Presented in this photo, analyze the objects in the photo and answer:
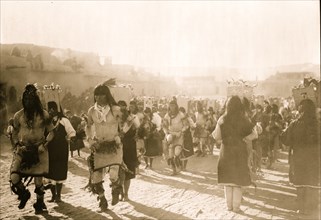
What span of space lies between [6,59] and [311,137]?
9609 mm

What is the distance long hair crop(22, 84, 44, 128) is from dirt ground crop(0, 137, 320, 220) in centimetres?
156

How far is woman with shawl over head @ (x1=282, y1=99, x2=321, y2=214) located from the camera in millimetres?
6609

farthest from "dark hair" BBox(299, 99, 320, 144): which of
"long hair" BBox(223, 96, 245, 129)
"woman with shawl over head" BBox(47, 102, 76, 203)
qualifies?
"woman with shawl over head" BBox(47, 102, 76, 203)

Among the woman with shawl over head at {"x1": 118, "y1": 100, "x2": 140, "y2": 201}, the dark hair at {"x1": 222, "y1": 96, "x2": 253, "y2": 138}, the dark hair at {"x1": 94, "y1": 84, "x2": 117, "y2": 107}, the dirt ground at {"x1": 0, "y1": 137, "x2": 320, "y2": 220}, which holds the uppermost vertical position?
the dark hair at {"x1": 94, "y1": 84, "x2": 117, "y2": 107}

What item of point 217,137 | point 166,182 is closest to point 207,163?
point 166,182

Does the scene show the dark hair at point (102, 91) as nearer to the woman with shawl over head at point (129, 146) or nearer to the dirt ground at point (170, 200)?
the woman with shawl over head at point (129, 146)

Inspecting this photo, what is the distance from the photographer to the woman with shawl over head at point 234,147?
21.0 feet

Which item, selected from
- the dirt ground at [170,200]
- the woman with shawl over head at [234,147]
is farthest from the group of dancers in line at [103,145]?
the dirt ground at [170,200]

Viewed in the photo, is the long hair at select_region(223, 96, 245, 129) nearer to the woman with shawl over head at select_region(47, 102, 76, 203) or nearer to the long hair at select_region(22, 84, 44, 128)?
the woman with shawl over head at select_region(47, 102, 76, 203)

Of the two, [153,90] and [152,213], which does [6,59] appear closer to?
[152,213]

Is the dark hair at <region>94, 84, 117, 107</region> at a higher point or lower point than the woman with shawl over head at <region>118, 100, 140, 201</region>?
higher

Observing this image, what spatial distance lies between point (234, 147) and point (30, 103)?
3303 mm

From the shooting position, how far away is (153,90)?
2375cm

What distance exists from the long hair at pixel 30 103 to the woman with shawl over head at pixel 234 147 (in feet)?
9.68
